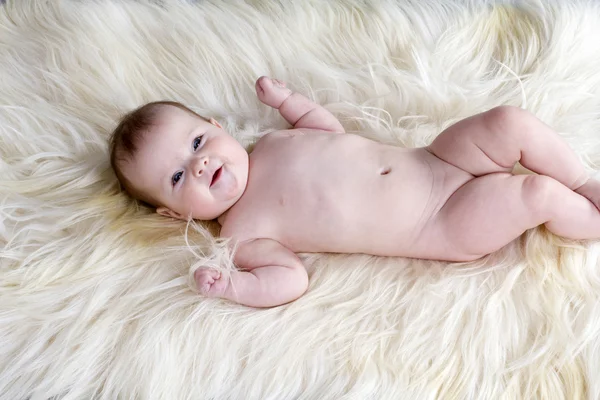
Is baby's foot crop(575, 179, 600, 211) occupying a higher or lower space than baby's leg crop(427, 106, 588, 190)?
lower

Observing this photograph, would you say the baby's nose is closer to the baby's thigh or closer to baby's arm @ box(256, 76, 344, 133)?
baby's arm @ box(256, 76, 344, 133)

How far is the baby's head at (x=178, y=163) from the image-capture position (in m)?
1.07

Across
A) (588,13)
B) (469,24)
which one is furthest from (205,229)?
(588,13)

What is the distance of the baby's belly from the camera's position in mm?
1019

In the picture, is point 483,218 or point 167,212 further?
point 167,212

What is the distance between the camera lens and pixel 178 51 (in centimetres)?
133

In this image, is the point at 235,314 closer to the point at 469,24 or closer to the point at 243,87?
the point at 243,87

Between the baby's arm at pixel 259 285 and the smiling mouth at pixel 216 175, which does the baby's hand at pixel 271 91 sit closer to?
the smiling mouth at pixel 216 175

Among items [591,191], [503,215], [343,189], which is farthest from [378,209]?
[591,191]

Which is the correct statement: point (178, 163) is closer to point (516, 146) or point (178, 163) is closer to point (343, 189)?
point (343, 189)

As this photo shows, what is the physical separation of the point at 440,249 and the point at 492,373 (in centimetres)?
20

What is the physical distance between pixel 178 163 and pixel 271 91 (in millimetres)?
224

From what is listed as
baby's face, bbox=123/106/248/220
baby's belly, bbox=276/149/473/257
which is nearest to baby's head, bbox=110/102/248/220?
baby's face, bbox=123/106/248/220

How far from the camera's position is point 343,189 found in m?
1.07
